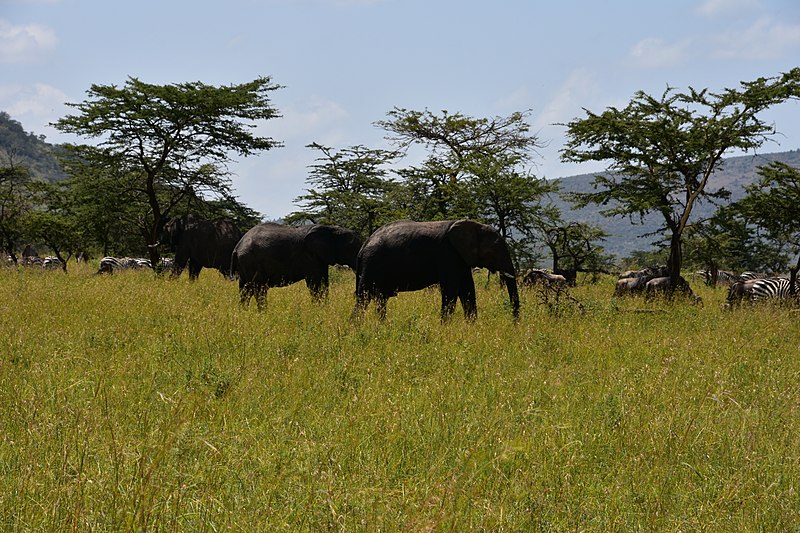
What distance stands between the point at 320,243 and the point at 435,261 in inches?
122

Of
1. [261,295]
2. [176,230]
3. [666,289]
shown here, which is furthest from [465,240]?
[176,230]

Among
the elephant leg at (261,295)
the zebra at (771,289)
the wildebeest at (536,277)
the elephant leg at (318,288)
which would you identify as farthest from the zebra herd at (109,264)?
the zebra at (771,289)

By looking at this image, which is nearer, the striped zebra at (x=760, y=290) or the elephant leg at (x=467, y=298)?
the elephant leg at (x=467, y=298)

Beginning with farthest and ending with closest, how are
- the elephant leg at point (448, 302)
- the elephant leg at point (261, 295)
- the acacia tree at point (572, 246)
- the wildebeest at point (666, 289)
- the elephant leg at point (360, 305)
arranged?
the acacia tree at point (572, 246) < the wildebeest at point (666, 289) < the elephant leg at point (261, 295) < the elephant leg at point (448, 302) < the elephant leg at point (360, 305)

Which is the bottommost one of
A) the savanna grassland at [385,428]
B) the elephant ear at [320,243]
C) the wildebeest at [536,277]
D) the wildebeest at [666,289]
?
the savanna grassland at [385,428]

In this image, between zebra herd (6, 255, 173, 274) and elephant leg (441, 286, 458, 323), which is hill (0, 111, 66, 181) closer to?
zebra herd (6, 255, 173, 274)

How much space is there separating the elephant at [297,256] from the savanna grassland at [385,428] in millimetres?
3296

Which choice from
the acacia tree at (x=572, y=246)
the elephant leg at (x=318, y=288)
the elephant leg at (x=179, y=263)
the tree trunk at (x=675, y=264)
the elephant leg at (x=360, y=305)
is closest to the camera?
the elephant leg at (x=360, y=305)

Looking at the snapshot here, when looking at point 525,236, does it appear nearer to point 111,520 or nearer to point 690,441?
point 690,441

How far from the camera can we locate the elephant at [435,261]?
970 centimetres

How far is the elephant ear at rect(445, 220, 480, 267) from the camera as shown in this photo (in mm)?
9633

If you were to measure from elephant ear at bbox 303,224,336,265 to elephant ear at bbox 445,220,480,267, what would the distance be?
320 cm

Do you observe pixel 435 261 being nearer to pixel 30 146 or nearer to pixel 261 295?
pixel 261 295

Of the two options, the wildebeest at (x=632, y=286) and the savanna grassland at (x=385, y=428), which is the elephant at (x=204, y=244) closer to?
the savanna grassland at (x=385, y=428)
